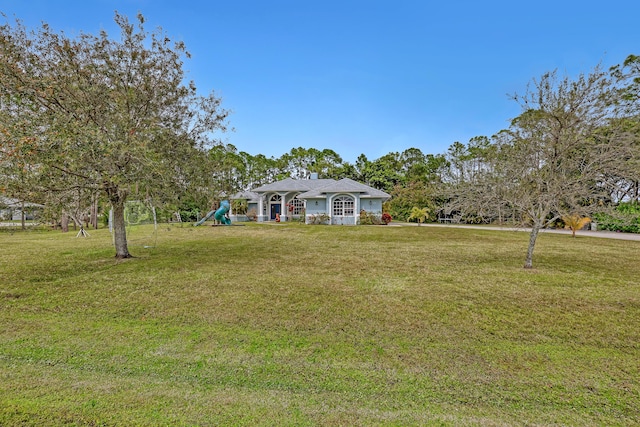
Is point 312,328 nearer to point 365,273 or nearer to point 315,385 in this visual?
point 315,385

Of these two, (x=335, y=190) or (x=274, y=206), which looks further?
(x=274, y=206)

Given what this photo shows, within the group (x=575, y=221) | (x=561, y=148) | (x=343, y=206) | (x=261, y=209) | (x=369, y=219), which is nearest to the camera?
(x=561, y=148)

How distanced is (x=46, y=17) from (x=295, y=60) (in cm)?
1279

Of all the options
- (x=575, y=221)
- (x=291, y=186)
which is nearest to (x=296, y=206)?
(x=291, y=186)

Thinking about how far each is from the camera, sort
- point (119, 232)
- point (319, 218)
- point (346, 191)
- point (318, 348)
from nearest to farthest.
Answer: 1. point (318, 348)
2. point (119, 232)
3. point (346, 191)
4. point (319, 218)

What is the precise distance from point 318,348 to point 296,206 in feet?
96.3

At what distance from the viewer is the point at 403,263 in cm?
984

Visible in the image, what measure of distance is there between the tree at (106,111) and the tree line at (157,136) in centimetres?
3

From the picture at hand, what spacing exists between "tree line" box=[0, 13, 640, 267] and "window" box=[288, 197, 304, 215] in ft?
73.9

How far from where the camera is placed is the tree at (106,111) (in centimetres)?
683

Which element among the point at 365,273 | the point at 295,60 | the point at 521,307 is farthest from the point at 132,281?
the point at 295,60

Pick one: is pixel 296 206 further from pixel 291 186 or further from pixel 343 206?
pixel 343 206

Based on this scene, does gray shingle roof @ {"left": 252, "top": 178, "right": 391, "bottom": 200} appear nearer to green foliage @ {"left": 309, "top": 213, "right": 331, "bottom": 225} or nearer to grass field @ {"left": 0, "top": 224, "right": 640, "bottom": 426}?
green foliage @ {"left": 309, "top": 213, "right": 331, "bottom": 225}

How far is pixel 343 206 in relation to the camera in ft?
93.4
